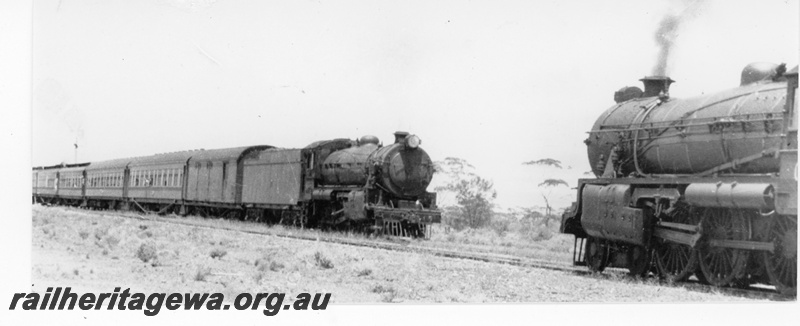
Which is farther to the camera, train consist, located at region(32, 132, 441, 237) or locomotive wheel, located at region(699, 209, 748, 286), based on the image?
train consist, located at region(32, 132, 441, 237)

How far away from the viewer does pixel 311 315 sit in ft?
28.8

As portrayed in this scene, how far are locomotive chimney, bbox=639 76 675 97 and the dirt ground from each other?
3180 millimetres

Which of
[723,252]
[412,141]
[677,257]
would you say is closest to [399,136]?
[412,141]

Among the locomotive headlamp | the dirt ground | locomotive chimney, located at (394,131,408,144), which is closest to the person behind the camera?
the dirt ground

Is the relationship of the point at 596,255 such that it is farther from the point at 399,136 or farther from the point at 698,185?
the point at 399,136

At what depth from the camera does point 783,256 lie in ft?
32.7

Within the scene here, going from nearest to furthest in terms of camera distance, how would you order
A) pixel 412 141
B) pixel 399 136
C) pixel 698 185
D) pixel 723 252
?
1. pixel 698 185
2. pixel 723 252
3. pixel 412 141
4. pixel 399 136

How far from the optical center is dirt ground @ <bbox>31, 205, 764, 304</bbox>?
396 inches

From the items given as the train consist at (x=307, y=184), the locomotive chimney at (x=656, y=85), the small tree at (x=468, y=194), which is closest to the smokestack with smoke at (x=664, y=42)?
the locomotive chimney at (x=656, y=85)

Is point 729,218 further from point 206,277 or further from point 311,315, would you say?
point 206,277

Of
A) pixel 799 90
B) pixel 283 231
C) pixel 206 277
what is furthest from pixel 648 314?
pixel 283 231

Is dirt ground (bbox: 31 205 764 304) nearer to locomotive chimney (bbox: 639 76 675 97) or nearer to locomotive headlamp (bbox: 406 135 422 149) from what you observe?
locomotive chimney (bbox: 639 76 675 97)

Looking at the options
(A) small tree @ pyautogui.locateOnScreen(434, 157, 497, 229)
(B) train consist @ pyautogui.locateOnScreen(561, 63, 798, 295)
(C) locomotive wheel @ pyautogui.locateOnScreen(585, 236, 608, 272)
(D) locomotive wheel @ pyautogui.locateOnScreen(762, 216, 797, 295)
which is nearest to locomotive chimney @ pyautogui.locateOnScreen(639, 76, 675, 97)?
→ (B) train consist @ pyautogui.locateOnScreen(561, 63, 798, 295)

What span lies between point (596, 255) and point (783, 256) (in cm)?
367
